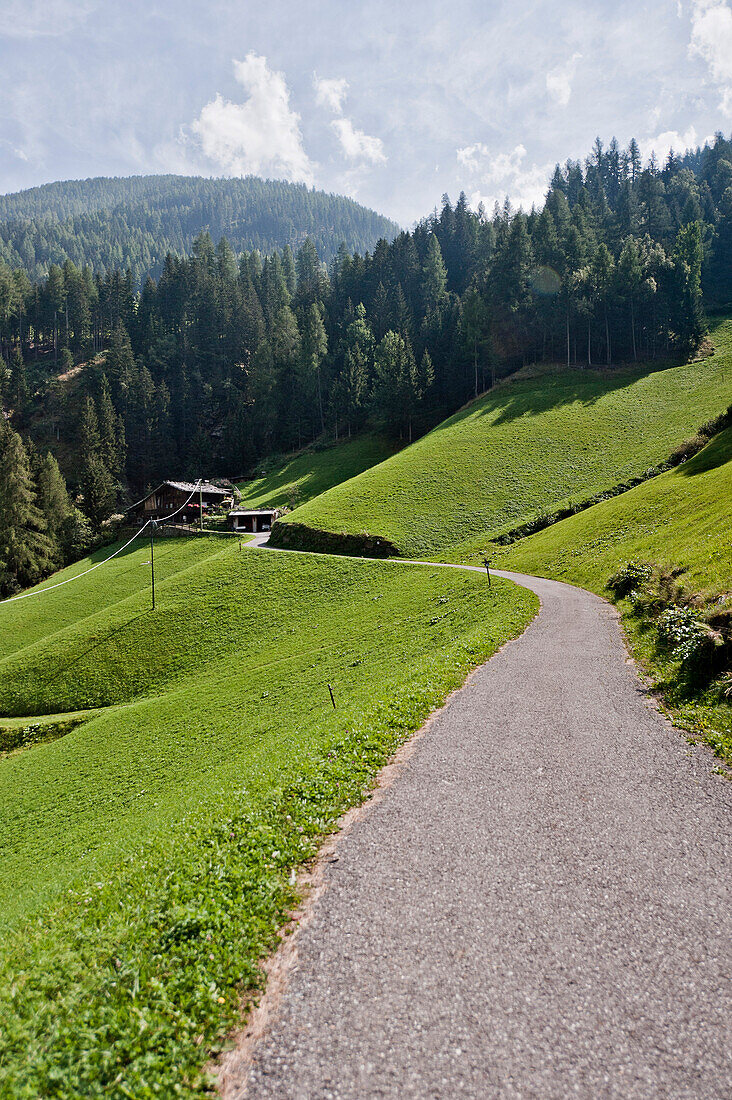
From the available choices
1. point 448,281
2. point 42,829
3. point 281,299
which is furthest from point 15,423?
point 42,829

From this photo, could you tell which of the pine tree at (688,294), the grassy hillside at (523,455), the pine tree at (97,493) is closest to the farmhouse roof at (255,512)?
the grassy hillside at (523,455)

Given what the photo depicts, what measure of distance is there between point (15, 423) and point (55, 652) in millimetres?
106404

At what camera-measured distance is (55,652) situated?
41.8m

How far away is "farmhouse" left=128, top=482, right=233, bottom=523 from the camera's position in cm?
8762

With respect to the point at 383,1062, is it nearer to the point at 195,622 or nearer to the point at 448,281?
the point at 195,622

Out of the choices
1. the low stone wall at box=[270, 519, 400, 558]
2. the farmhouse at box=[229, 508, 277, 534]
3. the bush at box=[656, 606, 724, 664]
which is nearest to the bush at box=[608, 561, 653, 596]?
the bush at box=[656, 606, 724, 664]

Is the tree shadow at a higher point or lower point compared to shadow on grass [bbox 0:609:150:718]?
higher

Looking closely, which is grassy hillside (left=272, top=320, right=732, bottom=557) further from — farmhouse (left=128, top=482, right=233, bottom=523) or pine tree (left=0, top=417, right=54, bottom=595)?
pine tree (left=0, top=417, right=54, bottom=595)

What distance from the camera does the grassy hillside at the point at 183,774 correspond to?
509 centimetres

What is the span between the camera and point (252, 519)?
259 feet

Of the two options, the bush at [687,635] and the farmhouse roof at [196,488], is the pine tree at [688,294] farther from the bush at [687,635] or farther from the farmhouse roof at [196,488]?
the bush at [687,635]

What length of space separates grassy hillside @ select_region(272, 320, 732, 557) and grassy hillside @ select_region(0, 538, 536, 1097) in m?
13.8

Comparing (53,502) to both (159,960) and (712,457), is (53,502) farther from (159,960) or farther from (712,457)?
(712,457)

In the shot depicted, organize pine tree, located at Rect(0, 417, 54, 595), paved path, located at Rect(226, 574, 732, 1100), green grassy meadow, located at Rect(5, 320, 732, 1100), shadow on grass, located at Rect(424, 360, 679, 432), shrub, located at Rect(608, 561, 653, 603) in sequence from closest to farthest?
paved path, located at Rect(226, 574, 732, 1100)
green grassy meadow, located at Rect(5, 320, 732, 1100)
shrub, located at Rect(608, 561, 653, 603)
pine tree, located at Rect(0, 417, 54, 595)
shadow on grass, located at Rect(424, 360, 679, 432)
